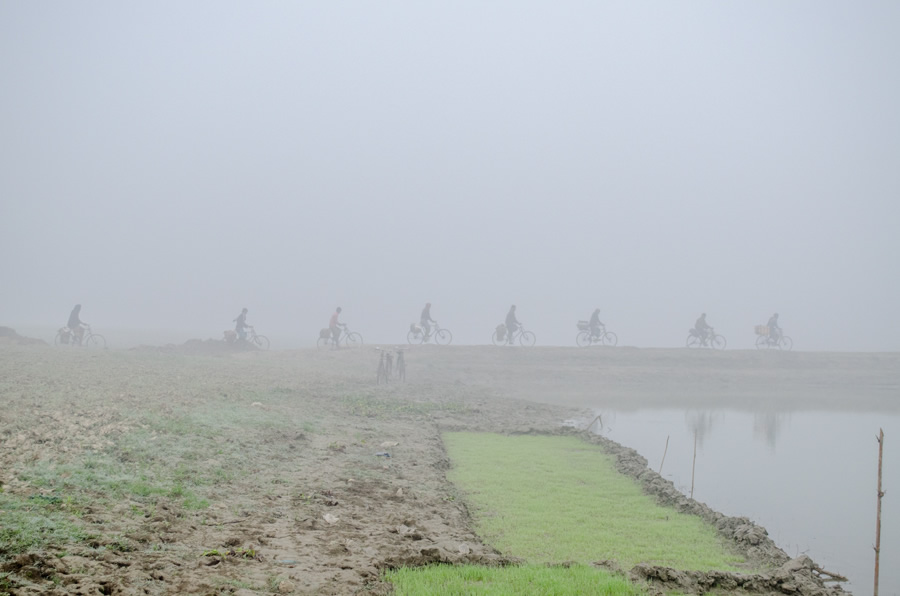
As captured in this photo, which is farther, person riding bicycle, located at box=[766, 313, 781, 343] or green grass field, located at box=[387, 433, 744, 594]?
person riding bicycle, located at box=[766, 313, 781, 343]

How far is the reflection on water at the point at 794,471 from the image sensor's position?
28.6ft

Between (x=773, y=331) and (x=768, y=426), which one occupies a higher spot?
(x=773, y=331)

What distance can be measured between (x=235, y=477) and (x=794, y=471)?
11388 millimetres

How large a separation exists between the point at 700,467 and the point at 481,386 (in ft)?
49.3

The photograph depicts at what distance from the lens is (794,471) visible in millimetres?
13273

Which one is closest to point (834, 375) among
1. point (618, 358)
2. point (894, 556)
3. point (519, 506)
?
point (618, 358)

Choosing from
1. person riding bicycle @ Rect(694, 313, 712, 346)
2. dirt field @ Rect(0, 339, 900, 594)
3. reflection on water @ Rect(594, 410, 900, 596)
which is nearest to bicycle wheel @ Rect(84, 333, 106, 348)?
dirt field @ Rect(0, 339, 900, 594)

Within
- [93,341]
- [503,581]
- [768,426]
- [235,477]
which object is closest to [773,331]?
[768,426]

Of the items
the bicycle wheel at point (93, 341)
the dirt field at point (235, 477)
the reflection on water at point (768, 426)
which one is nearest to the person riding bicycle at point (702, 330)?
the reflection on water at point (768, 426)

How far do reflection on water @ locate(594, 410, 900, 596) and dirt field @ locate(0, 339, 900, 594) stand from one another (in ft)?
4.42

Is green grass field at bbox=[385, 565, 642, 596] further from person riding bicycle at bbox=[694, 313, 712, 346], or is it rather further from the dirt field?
person riding bicycle at bbox=[694, 313, 712, 346]

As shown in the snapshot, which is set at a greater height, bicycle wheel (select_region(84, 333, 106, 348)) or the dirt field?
bicycle wheel (select_region(84, 333, 106, 348))

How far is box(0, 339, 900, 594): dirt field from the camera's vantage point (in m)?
5.00

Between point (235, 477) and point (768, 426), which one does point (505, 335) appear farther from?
point (235, 477)
